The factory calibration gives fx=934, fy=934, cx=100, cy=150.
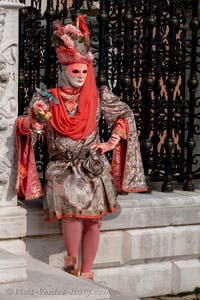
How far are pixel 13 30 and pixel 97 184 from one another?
130 cm

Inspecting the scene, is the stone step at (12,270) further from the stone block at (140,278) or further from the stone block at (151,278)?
the stone block at (151,278)

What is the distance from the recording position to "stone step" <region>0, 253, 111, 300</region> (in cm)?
559

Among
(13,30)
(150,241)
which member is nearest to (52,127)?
(13,30)

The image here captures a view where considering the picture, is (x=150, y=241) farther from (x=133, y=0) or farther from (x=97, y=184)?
(x=133, y=0)

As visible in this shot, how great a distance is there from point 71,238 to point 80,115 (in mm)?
915

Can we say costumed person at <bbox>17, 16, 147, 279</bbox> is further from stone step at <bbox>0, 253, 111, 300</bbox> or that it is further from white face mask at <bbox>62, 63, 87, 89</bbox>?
stone step at <bbox>0, 253, 111, 300</bbox>

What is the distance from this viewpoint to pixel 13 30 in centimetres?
686

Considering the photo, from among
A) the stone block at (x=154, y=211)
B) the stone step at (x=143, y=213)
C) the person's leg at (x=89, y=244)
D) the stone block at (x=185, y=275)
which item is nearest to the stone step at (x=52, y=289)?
the person's leg at (x=89, y=244)

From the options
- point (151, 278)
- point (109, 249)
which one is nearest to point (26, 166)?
point (109, 249)

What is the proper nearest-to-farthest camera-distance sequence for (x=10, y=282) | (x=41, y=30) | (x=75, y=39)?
(x=10, y=282) < (x=75, y=39) < (x=41, y=30)

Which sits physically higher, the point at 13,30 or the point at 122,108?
the point at 13,30

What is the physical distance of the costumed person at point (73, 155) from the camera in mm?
6836

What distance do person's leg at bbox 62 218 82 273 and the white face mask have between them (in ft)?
3.29

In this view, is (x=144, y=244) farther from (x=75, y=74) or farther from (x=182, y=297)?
(x=75, y=74)
